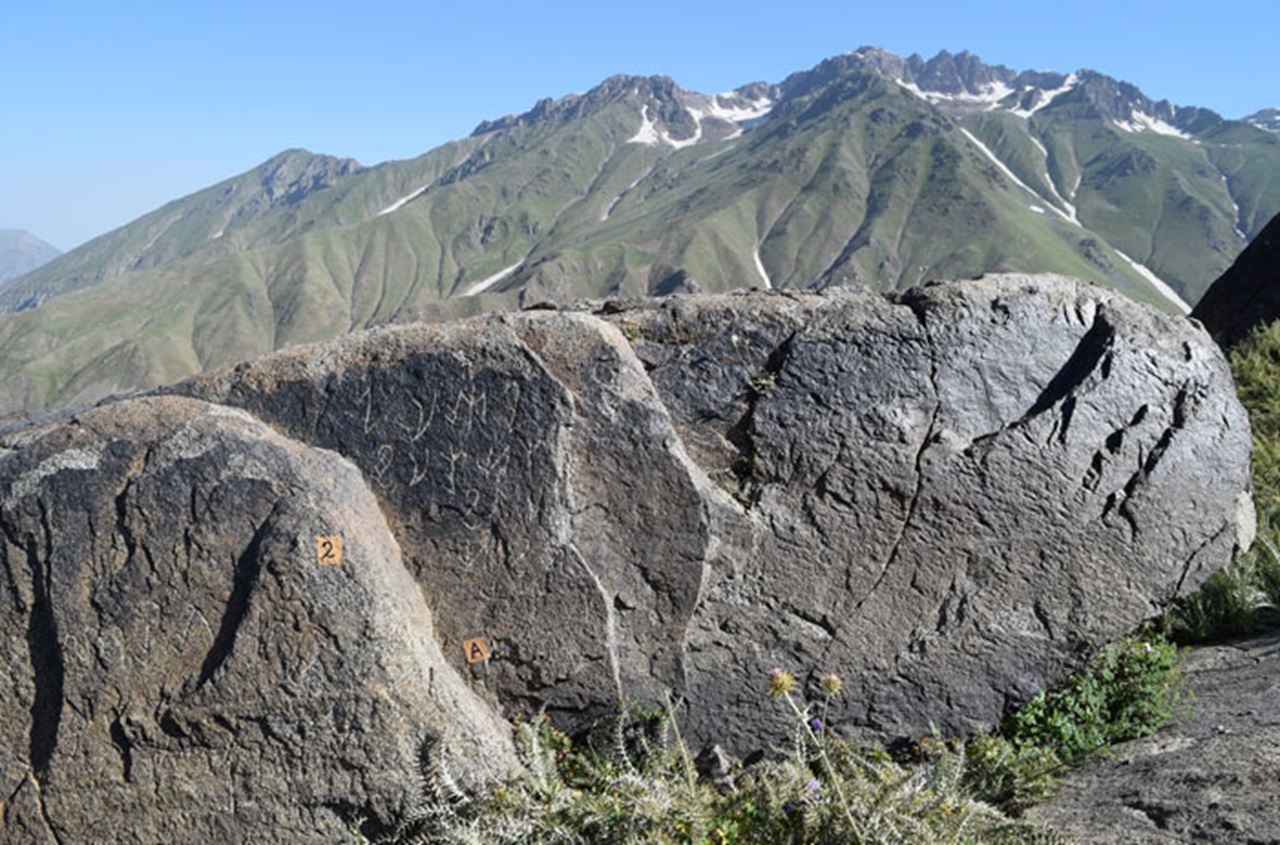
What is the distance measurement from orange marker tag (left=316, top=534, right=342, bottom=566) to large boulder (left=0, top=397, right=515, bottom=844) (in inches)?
0.7

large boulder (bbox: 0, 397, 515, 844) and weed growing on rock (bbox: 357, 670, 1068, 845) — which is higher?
large boulder (bbox: 0, 397, 515, 844)

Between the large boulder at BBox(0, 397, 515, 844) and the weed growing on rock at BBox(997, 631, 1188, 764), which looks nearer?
the large boulder at BBox(0, 397, 515, 844)

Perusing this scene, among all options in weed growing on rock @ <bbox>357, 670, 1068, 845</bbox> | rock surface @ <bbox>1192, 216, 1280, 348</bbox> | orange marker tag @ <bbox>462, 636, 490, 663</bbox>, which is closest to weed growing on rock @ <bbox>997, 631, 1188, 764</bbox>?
weed growing on rock @ <bbox>357, 670, 1068, 845</bbox>

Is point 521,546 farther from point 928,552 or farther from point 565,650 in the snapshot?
point 928,552

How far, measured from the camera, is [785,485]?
893 cm

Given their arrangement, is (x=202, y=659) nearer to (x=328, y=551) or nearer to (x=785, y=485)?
(x=328, y=551)

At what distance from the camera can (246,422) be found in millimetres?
8266

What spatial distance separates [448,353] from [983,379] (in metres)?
5.41

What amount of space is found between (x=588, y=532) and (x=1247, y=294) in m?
18.6

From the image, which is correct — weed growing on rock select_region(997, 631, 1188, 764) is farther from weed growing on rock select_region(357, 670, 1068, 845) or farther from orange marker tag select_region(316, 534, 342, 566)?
orange marker tag select_region(316, 534, 342, 566)

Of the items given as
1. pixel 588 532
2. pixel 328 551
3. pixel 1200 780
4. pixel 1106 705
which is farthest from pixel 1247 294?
pixel 328 551

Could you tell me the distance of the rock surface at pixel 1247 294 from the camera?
63.9 feet

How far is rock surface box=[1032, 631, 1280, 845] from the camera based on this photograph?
614cm

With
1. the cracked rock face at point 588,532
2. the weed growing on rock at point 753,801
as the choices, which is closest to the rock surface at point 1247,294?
the cracked rock face at point 588,532
